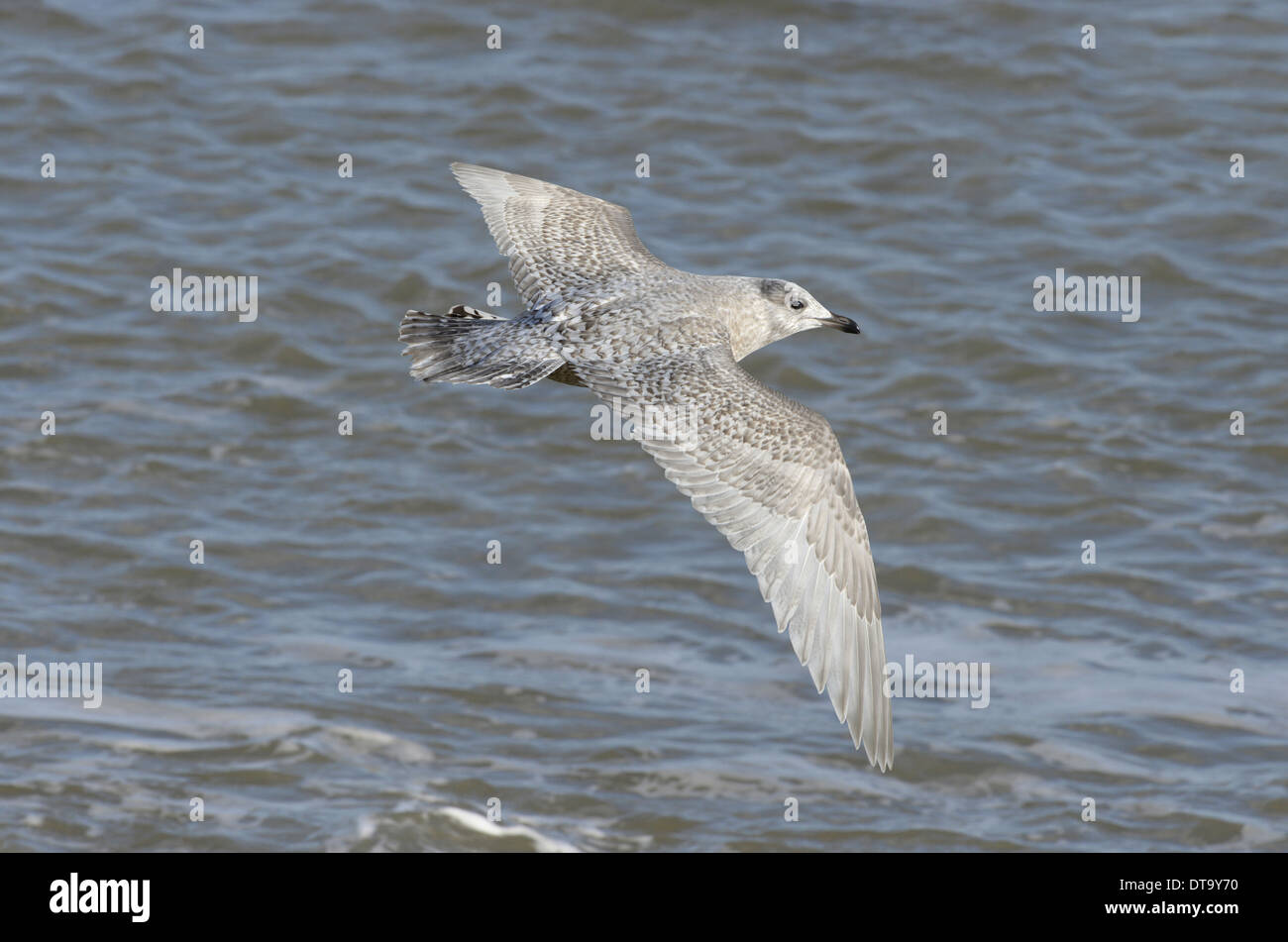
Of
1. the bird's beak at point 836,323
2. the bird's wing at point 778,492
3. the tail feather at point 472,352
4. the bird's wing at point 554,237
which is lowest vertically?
the bird's wing at point 778,492

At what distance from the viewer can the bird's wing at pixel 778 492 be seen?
263 inches

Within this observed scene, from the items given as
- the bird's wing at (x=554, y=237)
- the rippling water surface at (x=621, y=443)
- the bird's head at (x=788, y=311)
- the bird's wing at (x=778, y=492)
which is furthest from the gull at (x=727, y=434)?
the rippling water surface at (x=621, y=443)

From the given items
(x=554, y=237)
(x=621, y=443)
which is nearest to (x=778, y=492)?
(x=554, y=237)

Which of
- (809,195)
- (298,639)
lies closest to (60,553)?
(298,639)

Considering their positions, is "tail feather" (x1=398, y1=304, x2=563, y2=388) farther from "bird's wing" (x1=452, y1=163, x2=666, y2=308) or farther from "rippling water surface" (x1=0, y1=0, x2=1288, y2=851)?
"rippling water surface" (x1=0, y1=0, x2=1288, y2=851)

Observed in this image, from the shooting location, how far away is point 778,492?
6.77m

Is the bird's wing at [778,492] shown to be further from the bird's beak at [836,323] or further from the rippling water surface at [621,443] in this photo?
the rippling water surface at [621,443]

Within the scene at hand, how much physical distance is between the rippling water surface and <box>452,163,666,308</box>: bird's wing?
337cm

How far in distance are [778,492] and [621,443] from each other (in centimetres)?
687

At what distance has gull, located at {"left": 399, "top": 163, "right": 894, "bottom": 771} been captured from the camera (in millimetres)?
6676

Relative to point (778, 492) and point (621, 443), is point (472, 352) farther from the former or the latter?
point (621, 443)

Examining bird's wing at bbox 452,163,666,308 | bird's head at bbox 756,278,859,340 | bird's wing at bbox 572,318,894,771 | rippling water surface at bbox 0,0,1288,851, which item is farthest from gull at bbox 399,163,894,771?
rippling water surface at bbox 0,0,1288,851
